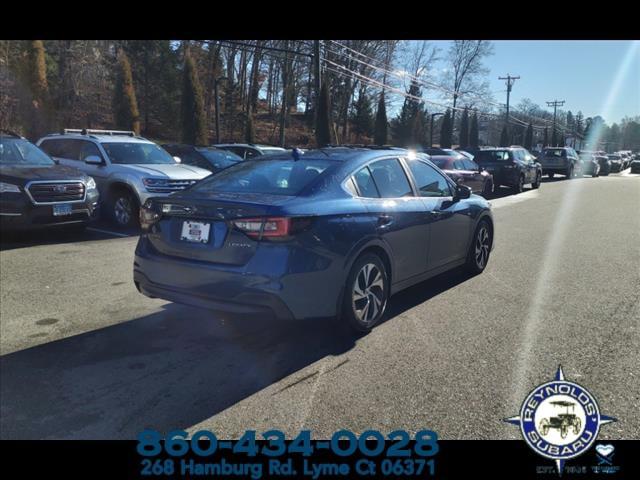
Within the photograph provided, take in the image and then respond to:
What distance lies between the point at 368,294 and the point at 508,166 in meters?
16.4

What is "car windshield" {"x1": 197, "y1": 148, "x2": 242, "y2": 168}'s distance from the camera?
41.7 feet

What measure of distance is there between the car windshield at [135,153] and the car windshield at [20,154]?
4.11ft

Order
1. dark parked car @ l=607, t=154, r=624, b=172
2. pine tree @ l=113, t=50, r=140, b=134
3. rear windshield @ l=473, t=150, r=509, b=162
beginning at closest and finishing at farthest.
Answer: rear windshield @ l=473, t=150, r=509, b=162
pine tree @ l=113, t=50, r=140, b=134
dark parked car @ l=607, t=154, r=624, b=172

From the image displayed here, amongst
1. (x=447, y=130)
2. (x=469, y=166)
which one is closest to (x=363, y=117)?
(x=447, y=130)

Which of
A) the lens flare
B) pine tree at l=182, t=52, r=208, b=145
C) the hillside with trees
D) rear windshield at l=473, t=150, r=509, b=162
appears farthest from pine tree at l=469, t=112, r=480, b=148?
the lens flare

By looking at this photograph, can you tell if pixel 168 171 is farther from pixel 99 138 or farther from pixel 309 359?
pixel 309 359

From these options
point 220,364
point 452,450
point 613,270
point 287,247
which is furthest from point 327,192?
point 613,270

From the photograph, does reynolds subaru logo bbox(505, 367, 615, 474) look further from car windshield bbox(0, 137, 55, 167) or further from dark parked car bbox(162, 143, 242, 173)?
dark parked car bbox(162, 143, 242, 173)

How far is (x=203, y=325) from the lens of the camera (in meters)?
4.64

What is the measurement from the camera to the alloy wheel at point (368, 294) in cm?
416

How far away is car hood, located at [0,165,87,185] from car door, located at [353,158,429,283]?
5.97 meters

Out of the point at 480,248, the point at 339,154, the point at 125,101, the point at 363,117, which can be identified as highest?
the point at 363,117

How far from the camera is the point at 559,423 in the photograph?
2.48m

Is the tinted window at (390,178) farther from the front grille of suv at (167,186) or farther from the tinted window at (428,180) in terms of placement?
the front grille of suv at (167,186)
